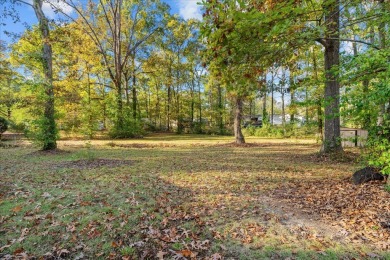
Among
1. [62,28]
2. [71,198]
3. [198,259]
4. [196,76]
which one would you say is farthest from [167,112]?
[198,259]

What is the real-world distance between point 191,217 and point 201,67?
13919 mm

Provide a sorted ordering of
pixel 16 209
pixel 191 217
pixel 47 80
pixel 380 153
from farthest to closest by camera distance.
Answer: pixel 47 80, pixel 380 153, pixel 16 209, pixel 191 217

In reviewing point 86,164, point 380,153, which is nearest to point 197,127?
point 86,164

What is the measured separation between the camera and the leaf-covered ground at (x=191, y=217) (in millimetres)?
2830

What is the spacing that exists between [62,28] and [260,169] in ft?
33.2

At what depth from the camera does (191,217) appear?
365 centimetres

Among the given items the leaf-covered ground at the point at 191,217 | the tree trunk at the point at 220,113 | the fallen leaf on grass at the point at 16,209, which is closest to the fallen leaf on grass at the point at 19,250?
the leaf-covered ground at the point at 191,217

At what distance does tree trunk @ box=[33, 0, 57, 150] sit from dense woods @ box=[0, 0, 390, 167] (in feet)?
0.14

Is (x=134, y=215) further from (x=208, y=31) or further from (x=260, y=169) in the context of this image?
(x=260, y=169)

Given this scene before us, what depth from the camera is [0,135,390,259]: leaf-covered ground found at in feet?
9.29

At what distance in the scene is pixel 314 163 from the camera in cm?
810

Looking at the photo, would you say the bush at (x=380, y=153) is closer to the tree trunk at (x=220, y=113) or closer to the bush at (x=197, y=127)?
the tree trunk at (x=220, y=113)

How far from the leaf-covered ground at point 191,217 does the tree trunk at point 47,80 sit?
4.38 m

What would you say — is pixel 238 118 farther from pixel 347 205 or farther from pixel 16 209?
pixel 16 209
